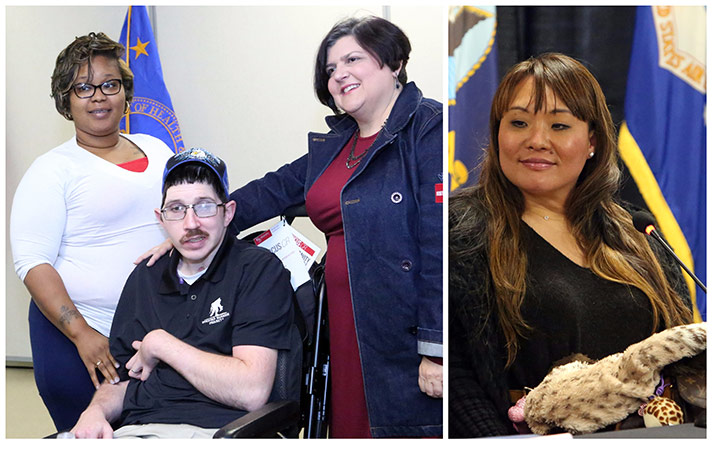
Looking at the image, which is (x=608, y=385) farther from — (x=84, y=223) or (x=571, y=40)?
(x=84, y=223)

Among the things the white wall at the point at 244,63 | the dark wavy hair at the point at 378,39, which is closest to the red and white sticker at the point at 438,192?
the dark wavy hair at the point at 378,39

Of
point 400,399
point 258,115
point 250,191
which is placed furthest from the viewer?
point 258,115

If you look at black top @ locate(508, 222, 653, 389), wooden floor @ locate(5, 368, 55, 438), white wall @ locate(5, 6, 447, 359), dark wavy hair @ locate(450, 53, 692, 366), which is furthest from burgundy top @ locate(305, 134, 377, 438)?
wooden floor @ locate(5, 368, 55, 438)

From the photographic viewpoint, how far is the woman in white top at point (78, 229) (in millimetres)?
2373

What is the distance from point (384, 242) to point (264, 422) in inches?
25.5

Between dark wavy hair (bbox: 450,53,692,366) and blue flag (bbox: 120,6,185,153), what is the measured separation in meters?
1.64

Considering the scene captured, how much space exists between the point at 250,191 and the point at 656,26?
4.70ft

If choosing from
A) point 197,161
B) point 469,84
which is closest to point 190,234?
point 197,161

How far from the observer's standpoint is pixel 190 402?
6.92 feet

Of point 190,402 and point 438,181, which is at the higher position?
point 438,181

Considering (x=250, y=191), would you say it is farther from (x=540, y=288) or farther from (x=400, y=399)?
(x=540, y=288)

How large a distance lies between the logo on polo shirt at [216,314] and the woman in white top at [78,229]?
Result: 438 millimetres

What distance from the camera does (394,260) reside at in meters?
2.18

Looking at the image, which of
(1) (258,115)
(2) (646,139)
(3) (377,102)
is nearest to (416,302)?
(3) (377,102)
